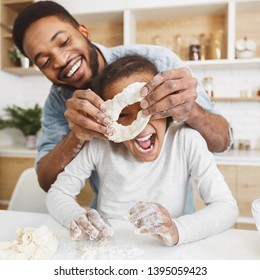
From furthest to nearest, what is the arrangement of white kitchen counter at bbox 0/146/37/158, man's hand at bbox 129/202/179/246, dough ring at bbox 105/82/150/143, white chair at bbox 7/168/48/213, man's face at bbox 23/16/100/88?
white kitchen counter at bbox 0/146/37/158
white chair at bbox 7/168/48/213
man's face at bbox 23/16/100/88
dough ring at bbox 105/82/150/143
man's hand at bbox 129/202/179/246

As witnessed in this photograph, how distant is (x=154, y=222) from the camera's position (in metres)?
0.56

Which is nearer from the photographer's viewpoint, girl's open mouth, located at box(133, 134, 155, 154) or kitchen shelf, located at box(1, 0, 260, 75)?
girl's open mouth, located at box(133, 134, 155, 154)

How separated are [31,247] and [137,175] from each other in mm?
353

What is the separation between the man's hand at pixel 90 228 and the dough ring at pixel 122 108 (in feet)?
0.62

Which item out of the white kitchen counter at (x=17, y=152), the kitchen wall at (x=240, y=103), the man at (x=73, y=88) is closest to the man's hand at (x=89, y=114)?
the man at (x=73, y=88)

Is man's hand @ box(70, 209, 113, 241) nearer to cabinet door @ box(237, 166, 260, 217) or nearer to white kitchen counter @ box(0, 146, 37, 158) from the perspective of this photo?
cabinet door @ box(237, 166, 260, 217)

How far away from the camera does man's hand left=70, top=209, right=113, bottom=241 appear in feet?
1.93

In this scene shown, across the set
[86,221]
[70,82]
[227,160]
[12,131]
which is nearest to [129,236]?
[86,221]

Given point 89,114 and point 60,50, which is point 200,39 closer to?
point 60,50

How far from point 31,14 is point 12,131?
6.28ft

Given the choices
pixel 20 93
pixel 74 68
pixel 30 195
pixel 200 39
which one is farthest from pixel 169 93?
pixel 20 93

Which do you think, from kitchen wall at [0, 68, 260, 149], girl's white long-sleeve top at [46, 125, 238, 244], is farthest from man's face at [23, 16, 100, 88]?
kitchen wall at [0, 68, 260, 149]

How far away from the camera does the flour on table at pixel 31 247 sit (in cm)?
56

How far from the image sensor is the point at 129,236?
649 millimetres
